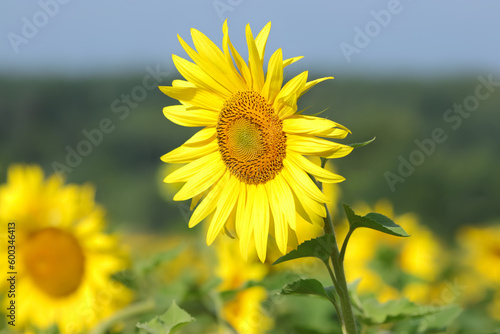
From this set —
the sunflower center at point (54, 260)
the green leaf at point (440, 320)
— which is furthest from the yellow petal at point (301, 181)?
the sunflower center at point (54, 260)

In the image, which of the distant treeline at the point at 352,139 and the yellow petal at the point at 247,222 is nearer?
the yellow petal at the point at 247,222

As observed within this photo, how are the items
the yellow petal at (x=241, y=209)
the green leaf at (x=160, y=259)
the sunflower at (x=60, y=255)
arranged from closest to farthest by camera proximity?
1. the yellow petal at (x=241, y=209)
2. the green leaf at (x=160, y=259)
3. the sunflower at (x=60, y=255)

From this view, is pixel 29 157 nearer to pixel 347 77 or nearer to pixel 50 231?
pixel 347 77

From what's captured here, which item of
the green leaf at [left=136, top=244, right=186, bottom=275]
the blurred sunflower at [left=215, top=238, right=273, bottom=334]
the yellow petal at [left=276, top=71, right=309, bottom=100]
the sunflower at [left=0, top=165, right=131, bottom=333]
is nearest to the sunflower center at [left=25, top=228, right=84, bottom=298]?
the sunflower at [left=0, top=165, right=131, bottom=333]

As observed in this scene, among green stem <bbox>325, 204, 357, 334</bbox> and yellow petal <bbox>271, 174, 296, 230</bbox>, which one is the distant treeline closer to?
yellow petal <bbox>271, 174, 296, 230</bbox>

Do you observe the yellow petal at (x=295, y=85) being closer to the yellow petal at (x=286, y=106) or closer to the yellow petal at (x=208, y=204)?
the yellow petal at (x=286, y=106)

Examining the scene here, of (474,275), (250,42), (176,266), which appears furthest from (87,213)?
(474,275)
